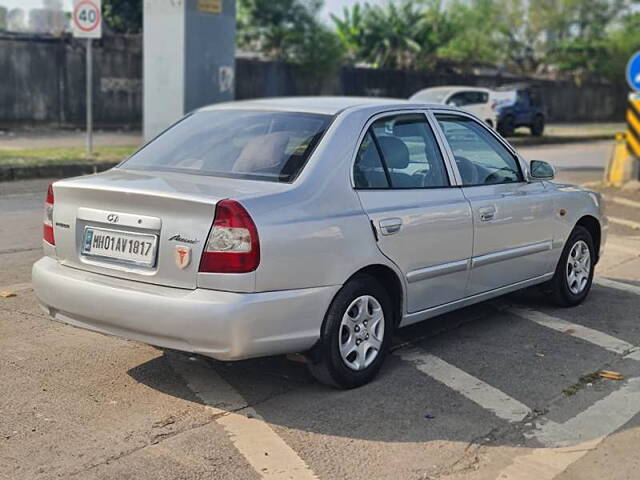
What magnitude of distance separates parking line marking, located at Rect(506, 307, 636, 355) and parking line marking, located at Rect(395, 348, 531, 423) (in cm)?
123

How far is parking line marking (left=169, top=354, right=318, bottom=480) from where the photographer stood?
12.1 feet

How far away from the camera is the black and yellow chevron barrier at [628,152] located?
46.4ft

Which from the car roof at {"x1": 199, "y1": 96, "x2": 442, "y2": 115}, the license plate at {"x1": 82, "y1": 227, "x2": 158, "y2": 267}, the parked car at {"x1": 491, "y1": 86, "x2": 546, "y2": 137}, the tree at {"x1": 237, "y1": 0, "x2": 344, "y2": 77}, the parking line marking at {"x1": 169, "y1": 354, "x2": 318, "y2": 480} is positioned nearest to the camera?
the parking line marking at {"x1": 169, "y1": 354, "x2": 318, "y2": 480}

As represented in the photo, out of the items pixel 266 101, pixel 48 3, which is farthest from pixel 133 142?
pixel 266 101

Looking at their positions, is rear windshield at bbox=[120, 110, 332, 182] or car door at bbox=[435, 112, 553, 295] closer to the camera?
rear windshield at bbox=[120, 110, 332, 182]

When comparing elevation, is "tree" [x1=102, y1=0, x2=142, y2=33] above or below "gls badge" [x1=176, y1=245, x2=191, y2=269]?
above

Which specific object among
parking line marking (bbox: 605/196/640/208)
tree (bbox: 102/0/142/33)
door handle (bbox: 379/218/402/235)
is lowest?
parking line marking (bbox: 605/196/640/208)

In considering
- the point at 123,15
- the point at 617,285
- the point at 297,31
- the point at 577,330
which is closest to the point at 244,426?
the point at 577,330

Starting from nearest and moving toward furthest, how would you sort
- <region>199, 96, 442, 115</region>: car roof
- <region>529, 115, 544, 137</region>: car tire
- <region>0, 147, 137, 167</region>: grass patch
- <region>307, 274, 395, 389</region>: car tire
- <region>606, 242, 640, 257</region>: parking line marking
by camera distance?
1. <region>307, 274, 395, 389</region>: car tire
2. <region>199, 96, 442, 115</region>: car roof
3. <region>606, 242, 640, 257</region>: parking line marking
4. <region>0, 147, 137, 167</region>: grass patch
5. <region>529, 115, 544, 137</region>: car tire

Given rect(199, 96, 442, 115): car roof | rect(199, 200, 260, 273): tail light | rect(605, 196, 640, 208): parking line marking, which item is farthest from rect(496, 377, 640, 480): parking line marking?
rect(605, 196, 640, 208): parking line marking

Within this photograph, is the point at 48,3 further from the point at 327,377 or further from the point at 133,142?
the point at 327,377

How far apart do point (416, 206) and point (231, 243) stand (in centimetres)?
136

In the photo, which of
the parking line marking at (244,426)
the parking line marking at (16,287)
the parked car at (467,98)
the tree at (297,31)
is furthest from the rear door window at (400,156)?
the tree at (297,31)

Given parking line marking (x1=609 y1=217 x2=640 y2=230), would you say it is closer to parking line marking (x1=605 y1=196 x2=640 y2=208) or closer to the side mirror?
parking line marking (x1=605 y1=196 x2=640 y2=208)
